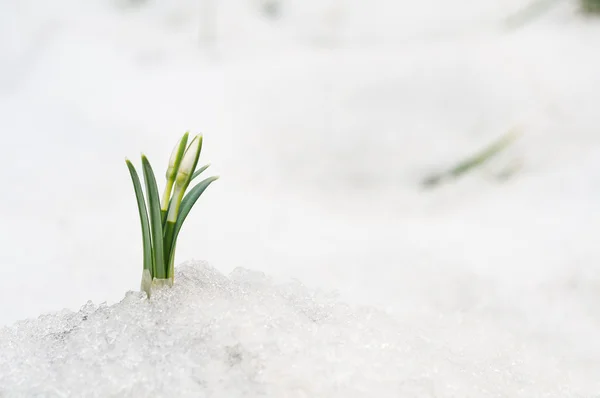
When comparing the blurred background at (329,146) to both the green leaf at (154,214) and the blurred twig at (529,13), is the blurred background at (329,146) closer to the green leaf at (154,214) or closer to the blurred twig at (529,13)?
the blurred twig at (529,13)

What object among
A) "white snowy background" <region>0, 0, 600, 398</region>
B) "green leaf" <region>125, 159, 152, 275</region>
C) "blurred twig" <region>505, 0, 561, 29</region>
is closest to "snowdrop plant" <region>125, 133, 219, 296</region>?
"green leaf" <region>125, 159, 152, 275</region>

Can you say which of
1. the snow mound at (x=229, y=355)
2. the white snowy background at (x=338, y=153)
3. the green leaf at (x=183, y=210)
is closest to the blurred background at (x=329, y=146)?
the white snowy background at (x=338, y=153)

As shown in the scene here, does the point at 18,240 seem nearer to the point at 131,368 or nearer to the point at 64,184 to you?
the point at 64,184

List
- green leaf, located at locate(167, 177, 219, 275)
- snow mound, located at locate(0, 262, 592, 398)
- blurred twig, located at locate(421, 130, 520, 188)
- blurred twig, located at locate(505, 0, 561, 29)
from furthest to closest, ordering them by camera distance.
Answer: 1. blurred twig, located at locate(505, 0, 561, 29)
2. blurred twig, located at locate(421, 130, 520, 188)
3. green leaf, located at locate(167, 177, 219, 275)
4. snow mound, located at locate(0, 262, 592, 398)

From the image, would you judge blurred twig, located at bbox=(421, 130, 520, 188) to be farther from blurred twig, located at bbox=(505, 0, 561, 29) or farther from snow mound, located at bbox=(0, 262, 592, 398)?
snow mound, located at bbox=(0, 262, 592, 398)

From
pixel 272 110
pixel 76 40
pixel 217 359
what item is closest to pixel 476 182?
pixel 272 110

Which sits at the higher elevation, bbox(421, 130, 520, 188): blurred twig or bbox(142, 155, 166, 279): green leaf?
bbox(421, 130, 520, 188): blurred twig

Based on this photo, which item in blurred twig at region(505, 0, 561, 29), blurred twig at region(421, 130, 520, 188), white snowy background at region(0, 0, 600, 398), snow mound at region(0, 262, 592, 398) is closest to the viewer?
snow mound at region(0, 262, 592, 398)
